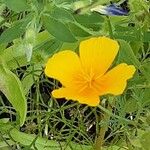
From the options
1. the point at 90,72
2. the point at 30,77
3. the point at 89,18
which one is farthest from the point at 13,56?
the point at 90,72

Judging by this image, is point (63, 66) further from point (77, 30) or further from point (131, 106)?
point (131, 106)

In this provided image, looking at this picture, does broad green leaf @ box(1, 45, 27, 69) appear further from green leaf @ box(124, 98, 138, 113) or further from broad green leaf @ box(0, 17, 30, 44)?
green leaf @ box(124, 98, 138, 113)

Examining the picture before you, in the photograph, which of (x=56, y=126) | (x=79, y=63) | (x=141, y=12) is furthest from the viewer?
(x=56, y=126)

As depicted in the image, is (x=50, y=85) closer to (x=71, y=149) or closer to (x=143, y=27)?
(x=71, y=149)

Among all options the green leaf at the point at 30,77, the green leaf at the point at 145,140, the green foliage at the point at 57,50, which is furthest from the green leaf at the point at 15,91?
the green leaf at the point at 145,140

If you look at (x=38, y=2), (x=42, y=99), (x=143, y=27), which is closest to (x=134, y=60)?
(x=143, y=27)

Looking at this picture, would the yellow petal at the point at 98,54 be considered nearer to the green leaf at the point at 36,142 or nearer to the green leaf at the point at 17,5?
the green leaf at the point at 17,5
